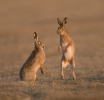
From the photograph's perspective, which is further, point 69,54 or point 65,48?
point 65,48

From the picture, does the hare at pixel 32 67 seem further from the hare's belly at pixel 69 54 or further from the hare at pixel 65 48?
the hare's belly at pixel 69 54

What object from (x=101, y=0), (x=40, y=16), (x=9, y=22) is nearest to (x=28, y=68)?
(x=9, y=22)

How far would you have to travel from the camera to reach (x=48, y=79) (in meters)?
14.0

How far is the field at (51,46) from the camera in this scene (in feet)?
38.6

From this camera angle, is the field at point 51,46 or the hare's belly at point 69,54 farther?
the hare's belly at point 69,54

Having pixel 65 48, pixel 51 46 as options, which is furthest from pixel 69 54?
pixel 51 46

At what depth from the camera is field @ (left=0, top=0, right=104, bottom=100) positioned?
38.6 ft

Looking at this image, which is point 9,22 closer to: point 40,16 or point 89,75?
point 40,16

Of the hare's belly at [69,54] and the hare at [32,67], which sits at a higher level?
the hare's belly at [69,54]

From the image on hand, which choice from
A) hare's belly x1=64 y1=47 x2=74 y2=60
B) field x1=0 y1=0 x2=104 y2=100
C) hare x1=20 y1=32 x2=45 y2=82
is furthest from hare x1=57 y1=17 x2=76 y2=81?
hare x1=20 y1=32 x2=45 y2=82

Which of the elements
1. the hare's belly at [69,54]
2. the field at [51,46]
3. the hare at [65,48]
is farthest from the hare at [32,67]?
the hare's belly at [69,54]

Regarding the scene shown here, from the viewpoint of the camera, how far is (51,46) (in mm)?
28234

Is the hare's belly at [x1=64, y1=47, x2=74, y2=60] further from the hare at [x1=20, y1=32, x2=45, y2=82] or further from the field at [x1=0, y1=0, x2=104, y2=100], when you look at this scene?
the hare at [x1=20, y1=32, x2=45, y2=82]

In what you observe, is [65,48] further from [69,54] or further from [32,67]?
[32,67]
